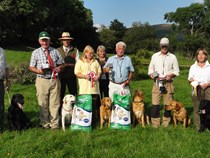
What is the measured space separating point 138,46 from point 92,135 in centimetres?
5446

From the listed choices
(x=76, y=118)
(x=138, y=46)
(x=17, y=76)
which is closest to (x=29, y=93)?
(x=17, y=76)

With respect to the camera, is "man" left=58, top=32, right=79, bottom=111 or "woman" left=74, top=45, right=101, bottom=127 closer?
"woman" left=74, top=45, right=101, bottom=127

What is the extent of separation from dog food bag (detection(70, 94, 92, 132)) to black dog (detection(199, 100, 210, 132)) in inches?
94.0

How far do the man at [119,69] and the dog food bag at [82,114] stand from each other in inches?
28.6

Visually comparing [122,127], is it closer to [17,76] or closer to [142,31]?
[17,76]

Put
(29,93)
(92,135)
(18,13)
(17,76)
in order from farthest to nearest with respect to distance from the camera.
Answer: (18,13) → (17,76) → (29,93) → (92,135)

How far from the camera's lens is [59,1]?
154 ft

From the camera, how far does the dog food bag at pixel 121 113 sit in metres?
7.29

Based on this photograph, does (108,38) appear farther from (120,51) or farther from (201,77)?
(201,77)

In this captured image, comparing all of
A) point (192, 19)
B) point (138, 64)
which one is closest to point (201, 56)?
point (138, 64)

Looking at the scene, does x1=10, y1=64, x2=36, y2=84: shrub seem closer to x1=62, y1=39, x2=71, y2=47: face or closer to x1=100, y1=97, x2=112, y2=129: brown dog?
x1=62, y1=39, x2=71, y2=47: face

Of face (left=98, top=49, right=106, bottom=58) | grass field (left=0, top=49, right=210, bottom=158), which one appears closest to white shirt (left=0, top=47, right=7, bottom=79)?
grass field (left=0, top=49, right=210, bottom=158)

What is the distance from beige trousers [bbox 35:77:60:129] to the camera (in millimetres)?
6875

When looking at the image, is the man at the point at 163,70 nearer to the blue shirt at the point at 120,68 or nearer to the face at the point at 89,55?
the blue shirt at the point at 120,68
